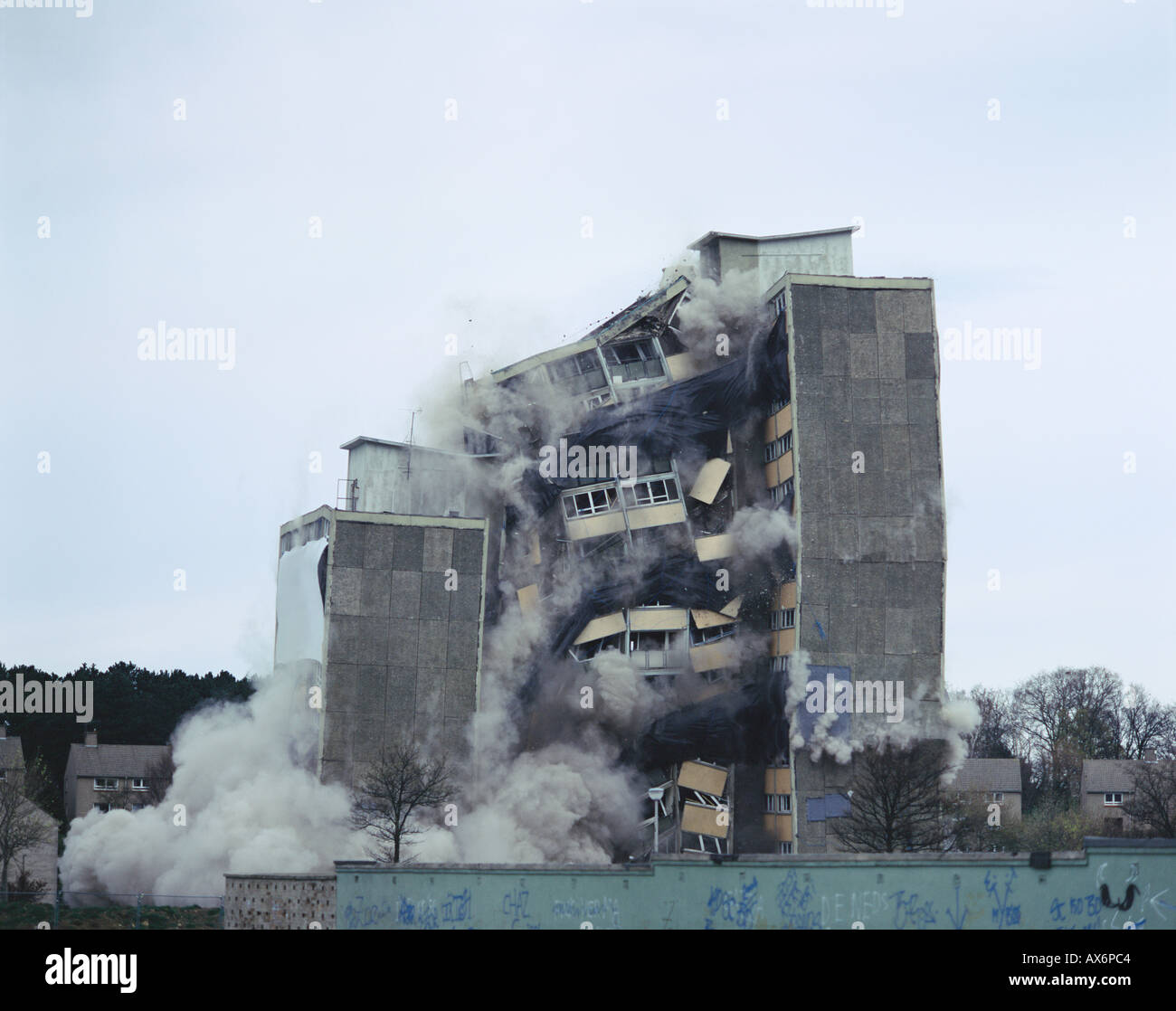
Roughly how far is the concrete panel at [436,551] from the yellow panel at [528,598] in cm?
513

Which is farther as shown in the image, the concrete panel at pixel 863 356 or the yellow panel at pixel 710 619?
the yellow panel at pixel 710 619

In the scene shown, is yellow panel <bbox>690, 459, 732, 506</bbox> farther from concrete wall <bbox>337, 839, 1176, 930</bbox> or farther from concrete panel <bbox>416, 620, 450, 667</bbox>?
concrete wall <bbox>337, 839, 1176, 930</bbox>

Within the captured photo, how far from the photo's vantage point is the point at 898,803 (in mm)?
58531

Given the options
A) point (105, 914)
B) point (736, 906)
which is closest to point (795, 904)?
point (736, 906)

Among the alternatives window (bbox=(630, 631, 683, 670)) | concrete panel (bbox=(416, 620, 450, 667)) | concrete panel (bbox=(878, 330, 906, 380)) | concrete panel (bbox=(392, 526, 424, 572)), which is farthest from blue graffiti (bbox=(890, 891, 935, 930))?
concrete panel (bbox=(392, 526, 424, 572))

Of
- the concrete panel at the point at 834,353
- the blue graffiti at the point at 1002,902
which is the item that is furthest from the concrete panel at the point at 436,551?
the blue graffiti at the point at 1002,902

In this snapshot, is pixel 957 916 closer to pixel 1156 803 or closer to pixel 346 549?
pixel 1156 803

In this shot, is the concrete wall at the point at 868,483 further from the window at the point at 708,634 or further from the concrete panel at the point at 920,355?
the window at the point at 708,634

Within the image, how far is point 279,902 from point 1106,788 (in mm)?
60518

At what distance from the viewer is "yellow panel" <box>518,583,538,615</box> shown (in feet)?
230

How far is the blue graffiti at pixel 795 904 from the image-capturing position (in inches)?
1547

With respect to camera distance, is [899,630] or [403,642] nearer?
[899,630]
